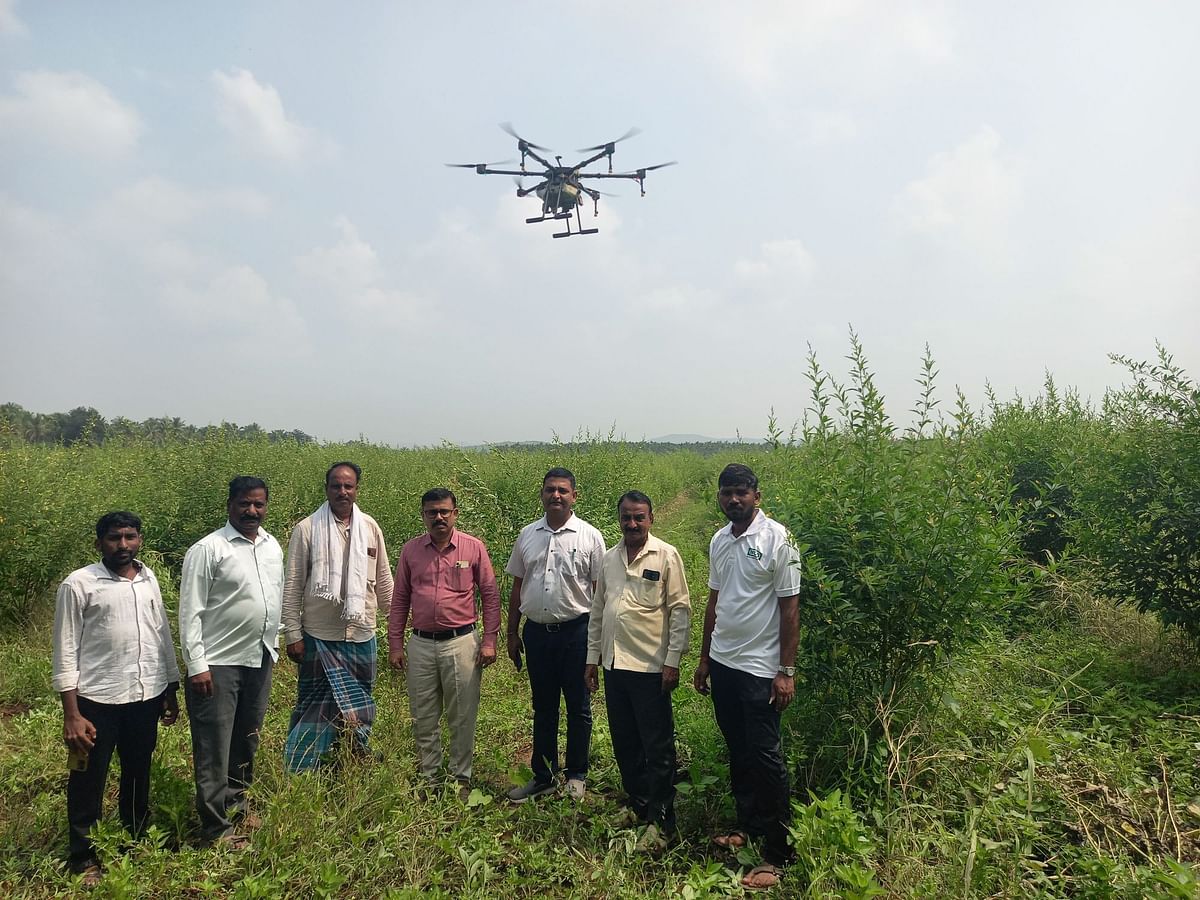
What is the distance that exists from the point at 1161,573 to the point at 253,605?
6.89 metres

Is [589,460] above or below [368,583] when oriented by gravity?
above

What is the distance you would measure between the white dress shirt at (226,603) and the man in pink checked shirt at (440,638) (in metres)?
0.76

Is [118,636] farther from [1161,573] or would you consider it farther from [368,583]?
[1161,573]

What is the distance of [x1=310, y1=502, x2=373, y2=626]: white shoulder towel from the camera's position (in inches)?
169

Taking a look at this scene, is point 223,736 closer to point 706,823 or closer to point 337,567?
point 337,567

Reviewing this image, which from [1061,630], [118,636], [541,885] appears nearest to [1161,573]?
[1061,630]

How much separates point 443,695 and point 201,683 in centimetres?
137

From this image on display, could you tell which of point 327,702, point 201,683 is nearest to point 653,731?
point 327,702

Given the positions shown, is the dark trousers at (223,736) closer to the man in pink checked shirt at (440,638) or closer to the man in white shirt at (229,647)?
the man in white shirt at (229,647)

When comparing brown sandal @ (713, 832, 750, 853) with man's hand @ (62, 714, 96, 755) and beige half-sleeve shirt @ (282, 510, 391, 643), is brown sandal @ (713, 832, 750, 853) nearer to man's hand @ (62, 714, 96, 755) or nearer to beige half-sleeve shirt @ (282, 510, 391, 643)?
beige half-sleeve shirt @ (282, 510, 391, 643)

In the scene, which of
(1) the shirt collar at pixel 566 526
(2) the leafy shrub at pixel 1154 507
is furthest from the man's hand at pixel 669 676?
(2) the leafy shrub at pixel 1154 507

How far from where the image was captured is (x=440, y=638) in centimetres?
425

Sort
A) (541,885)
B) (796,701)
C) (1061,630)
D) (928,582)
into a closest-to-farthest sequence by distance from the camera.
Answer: (541,885) < (928,582) < (796,701) < (1061,630)

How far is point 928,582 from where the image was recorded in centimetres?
379
